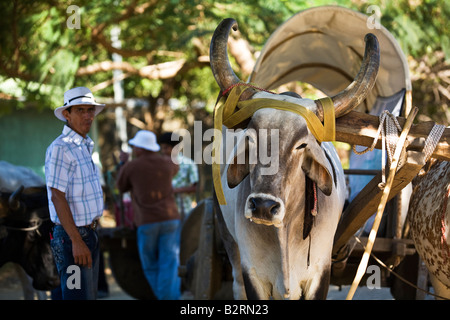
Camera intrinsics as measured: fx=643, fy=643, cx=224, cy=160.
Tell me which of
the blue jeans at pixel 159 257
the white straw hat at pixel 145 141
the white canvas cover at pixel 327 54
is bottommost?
the blue jeans at pixel 159 257

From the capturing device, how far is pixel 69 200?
410 cm

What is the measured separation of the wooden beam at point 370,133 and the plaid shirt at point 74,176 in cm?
166

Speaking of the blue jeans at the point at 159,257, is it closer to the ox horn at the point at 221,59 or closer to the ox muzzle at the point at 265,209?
the ox horn at the point at 221,59

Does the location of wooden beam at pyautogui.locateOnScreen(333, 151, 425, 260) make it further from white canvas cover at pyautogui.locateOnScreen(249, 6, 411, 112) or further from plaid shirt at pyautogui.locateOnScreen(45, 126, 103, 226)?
plaid shirt at pyautogui.locateOnScreen(45, 126, 103, 226)

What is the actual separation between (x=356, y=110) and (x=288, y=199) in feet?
6.07

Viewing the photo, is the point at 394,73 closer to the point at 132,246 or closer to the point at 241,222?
the point at 241,222

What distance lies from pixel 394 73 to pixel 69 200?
2.85 meters

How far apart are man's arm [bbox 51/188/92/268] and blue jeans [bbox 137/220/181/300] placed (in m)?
2.88

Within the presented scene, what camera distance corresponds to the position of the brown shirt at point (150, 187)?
22.7ft

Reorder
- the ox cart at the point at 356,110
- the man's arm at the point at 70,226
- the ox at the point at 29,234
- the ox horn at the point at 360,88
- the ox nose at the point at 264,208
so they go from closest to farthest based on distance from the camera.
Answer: the ox nose at the point at 264,208, the ox horn at the point at 360,88, the man's arm at the point at 70,226, the ox cart at the point at 356,110, the ox at the point at 29,234

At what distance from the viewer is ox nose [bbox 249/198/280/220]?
3.13 m

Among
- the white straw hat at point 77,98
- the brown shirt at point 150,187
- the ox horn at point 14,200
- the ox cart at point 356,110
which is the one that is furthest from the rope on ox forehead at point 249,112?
the brown shirt at point 150,187

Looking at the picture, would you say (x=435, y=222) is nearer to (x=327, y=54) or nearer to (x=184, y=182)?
(x=327, y=54)

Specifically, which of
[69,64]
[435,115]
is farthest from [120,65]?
[435,115]
